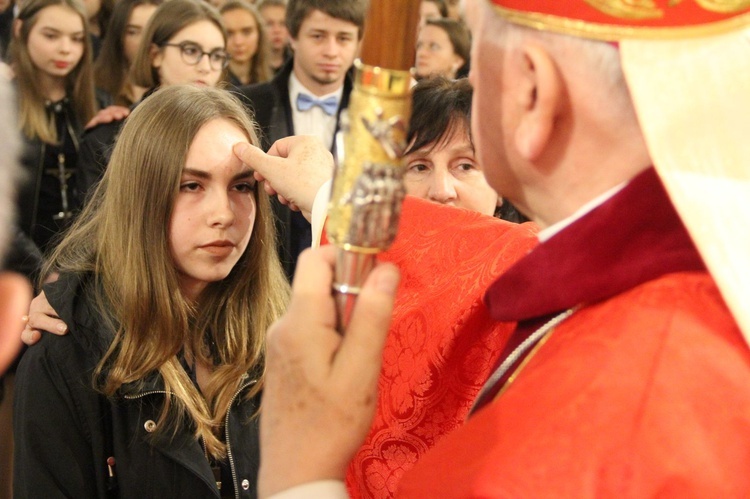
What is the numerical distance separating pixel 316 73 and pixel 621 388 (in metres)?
4.04

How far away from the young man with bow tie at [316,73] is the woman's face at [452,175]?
1.70 metres

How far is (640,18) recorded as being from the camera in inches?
40.1

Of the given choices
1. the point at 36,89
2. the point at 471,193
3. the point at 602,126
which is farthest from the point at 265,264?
the point at 36,89

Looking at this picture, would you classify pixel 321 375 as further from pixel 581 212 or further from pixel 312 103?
pixel 312 103

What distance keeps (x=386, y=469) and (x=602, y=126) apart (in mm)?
893

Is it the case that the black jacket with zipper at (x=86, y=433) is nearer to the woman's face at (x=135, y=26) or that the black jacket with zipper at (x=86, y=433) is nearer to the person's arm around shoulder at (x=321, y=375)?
the person's arm around shoulder at (x=321, y=375)

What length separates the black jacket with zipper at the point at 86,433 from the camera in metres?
2.30

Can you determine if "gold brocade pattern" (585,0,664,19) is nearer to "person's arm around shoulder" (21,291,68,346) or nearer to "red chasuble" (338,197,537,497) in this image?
"red chasuble" (338,197,537,497)

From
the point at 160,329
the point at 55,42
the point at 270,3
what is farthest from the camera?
the point at 270,3

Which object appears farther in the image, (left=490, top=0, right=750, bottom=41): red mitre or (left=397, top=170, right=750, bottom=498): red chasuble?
(left=490, top=0, right=750, bottom=41): red mitre

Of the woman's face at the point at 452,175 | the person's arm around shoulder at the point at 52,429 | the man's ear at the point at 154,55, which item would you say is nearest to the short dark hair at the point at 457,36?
the man's ear at the point at 154,55

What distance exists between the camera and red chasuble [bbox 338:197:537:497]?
1.67m

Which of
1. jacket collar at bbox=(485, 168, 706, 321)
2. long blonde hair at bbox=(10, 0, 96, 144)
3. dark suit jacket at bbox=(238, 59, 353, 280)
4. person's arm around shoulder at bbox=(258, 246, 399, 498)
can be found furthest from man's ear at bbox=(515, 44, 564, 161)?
long blonde hair at bbox=(10, 0, 96, 144)

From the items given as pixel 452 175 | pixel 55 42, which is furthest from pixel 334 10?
pixel 452 175
